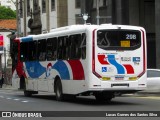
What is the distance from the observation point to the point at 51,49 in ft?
85.1

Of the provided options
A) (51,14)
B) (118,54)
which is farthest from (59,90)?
(51,14)

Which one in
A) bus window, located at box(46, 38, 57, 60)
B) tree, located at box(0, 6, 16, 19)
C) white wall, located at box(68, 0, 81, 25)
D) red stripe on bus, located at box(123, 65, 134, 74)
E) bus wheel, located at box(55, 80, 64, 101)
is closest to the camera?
red stripe on bus, located at box(123, 65, 134, 74)

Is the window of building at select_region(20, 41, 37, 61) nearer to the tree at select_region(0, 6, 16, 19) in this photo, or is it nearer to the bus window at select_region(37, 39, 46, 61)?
the bus window at select_region(37, 39, 46, 61)

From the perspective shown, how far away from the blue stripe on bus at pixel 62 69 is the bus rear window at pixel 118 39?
2814mm

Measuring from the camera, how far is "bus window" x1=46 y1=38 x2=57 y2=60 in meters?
25.6

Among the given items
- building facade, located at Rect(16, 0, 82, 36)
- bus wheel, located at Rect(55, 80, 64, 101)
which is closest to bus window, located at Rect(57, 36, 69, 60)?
bus wheel, located at Rect(55, 80, 64, 101)

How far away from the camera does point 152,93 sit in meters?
29.9

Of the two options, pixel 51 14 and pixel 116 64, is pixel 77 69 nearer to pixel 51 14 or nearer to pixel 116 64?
pixel 116 64

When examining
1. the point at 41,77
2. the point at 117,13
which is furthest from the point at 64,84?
the point at 117,13

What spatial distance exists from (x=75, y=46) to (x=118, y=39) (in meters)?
2.02

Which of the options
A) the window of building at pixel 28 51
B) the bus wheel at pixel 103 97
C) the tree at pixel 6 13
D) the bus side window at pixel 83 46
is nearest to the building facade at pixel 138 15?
the window of building at pixel 28 51

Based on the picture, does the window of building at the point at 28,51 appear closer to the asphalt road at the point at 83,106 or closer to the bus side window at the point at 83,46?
the asphalt road at the point at 83,106

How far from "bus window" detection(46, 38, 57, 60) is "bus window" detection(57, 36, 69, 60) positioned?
48 cm

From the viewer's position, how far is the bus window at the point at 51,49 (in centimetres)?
2556
